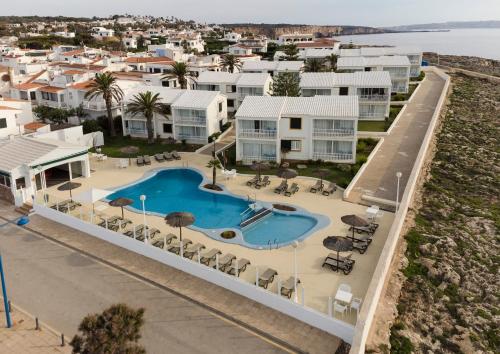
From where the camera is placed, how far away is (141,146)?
46.3 metres

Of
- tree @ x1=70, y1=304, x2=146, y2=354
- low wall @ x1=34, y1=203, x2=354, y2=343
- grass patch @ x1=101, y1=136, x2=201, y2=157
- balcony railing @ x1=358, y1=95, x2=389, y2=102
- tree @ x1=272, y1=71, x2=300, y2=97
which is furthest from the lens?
balcony railing @ x1=358, y1=95, x2=389, y2=102

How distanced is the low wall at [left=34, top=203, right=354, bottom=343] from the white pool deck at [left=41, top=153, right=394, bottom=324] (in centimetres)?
80

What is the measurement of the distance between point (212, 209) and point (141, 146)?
18669mm

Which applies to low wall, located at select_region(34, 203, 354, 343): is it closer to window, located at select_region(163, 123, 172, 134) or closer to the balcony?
the balcony

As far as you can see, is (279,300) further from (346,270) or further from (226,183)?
(226,183)

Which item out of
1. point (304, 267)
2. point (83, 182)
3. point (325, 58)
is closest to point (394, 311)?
point (304, 267)

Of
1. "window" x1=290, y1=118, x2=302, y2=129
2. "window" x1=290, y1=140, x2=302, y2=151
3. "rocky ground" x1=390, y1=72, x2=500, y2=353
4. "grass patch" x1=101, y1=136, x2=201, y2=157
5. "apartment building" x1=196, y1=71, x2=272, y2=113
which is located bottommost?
"rocky ground" x1=390, y1=72, x2=500, y2=353

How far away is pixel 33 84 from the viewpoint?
209 feet

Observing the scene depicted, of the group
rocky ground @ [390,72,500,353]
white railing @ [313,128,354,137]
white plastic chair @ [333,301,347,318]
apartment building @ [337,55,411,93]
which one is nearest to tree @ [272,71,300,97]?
white railing @ [313,128,354,137]

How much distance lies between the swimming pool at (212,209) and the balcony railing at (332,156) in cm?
1033

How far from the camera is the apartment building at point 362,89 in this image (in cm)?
5409

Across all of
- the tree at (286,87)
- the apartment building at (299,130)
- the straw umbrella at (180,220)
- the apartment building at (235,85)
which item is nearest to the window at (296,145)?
the apartment building at (299,130)

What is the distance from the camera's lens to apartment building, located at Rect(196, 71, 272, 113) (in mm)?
58969

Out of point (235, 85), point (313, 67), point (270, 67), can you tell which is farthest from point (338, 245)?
point (270, 67)
